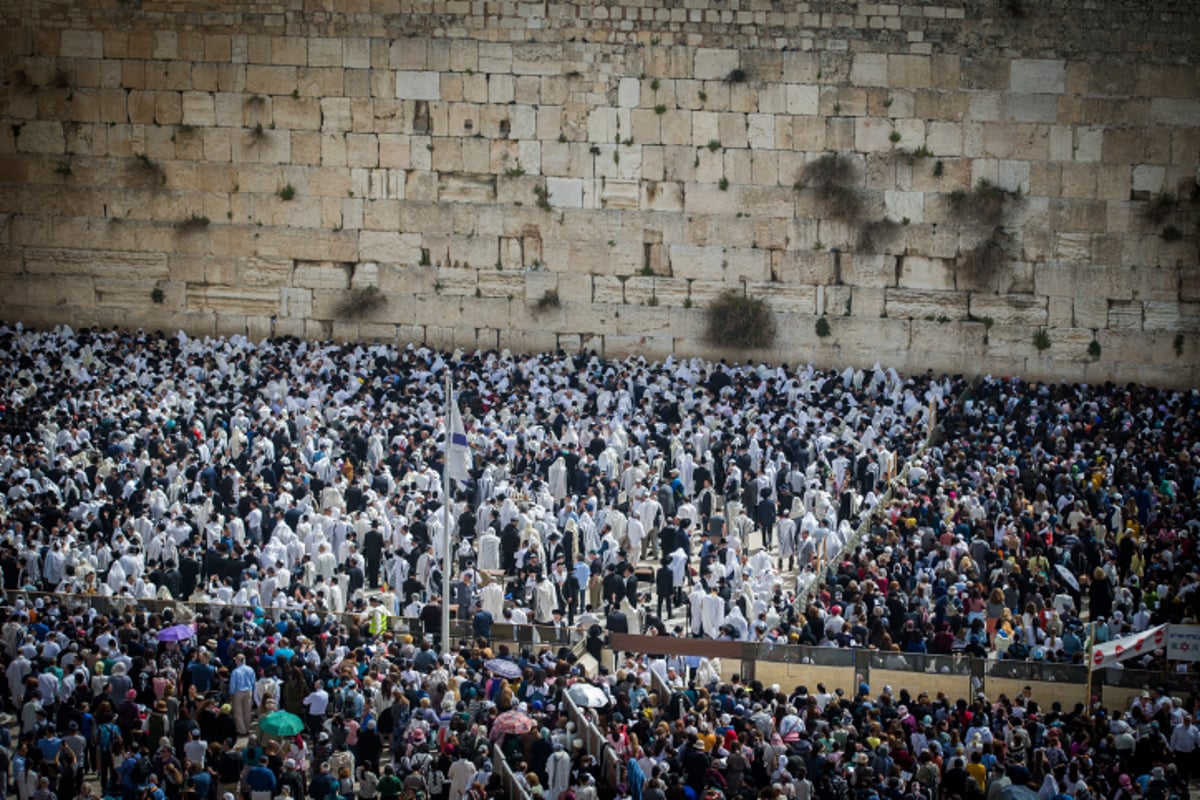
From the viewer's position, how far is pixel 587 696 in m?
17.9

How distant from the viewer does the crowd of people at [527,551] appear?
17.4 meters

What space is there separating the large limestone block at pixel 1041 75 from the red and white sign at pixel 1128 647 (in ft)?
46.0

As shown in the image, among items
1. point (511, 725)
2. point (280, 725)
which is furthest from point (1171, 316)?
point (280, 725)

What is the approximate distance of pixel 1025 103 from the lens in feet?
104

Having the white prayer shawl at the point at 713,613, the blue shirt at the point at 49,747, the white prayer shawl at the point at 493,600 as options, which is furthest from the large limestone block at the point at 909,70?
the blue shirt at the point at 49,747

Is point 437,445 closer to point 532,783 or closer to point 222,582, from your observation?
point 222,582

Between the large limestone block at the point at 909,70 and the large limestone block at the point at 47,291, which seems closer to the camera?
the large limestone block at the point at 909,70

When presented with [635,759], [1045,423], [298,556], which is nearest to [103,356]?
[298,556]

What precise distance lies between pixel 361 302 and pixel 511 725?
1719 cm

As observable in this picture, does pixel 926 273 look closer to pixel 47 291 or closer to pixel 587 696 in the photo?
pixel 47 291

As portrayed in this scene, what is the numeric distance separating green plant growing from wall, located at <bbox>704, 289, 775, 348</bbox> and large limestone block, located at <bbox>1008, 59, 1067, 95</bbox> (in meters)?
5.37

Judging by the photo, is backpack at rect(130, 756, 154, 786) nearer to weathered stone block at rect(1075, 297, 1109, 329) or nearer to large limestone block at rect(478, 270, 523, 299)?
large limestone block at rect(478, 270, 523, 299)

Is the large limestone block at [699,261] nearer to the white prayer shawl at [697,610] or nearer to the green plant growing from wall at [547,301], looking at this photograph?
the green plant growing from wall at [547,301]

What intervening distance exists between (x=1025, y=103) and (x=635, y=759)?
18.1 m
